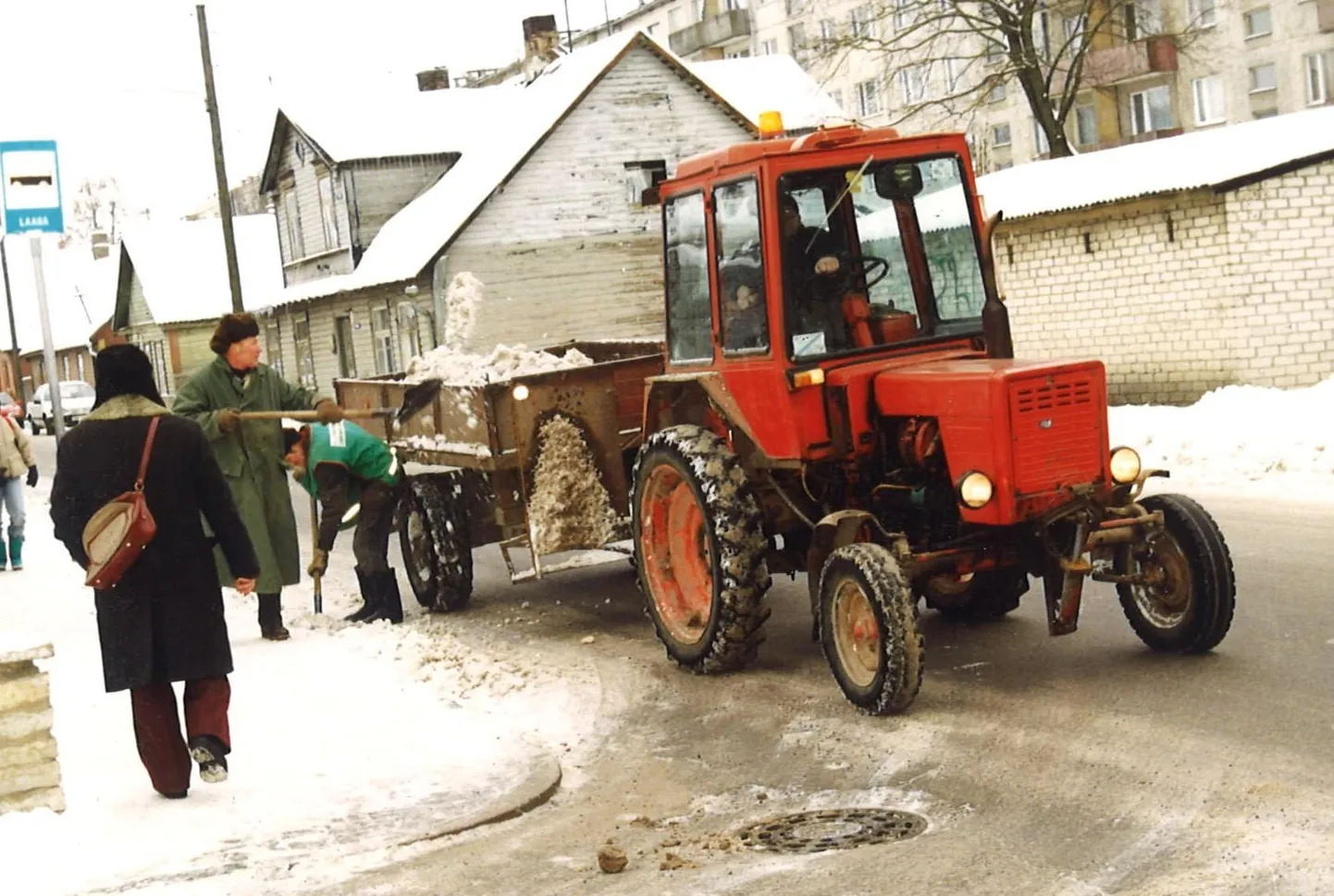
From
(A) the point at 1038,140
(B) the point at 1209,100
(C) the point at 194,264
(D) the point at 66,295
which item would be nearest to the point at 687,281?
(B) the point at 1209,100

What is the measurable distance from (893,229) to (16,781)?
457 cm

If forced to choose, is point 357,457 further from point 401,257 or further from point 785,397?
point 401,257

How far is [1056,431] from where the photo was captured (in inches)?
289

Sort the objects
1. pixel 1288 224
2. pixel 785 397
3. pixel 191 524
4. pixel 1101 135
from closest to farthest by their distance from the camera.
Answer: pixel 191 524
pixel 785 397
pixel 1288 224
pixel 1101 135

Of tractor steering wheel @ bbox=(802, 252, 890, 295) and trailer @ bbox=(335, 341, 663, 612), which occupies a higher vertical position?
tractor steering wheel @ bbox=(802, 252, 890, 295)

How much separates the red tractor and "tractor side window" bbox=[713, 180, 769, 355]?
0.01m

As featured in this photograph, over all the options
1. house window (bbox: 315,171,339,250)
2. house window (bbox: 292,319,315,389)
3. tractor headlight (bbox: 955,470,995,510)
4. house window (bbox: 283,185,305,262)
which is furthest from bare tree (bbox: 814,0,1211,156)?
tractor headlight (bbox: 955,470,995,510)

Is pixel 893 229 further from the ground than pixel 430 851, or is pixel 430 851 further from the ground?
pixel 893 229

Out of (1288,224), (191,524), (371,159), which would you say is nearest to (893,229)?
(191,524)

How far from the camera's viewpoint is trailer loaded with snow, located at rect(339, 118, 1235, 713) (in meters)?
7.37

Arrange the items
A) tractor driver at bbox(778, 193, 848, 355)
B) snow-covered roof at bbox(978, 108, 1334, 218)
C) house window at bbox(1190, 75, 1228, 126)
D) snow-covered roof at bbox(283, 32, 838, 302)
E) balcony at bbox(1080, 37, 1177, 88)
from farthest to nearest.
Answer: house window at bbox(1190, 75, 1228, 126) < balcony at bbox(1080, 37, 1177, 88) < snow-covered roof at bbox(283, 32, 838, 302) < snow-covered roof at bbox(978, 108, 1334, 218) < tractor driver at bbox(778, 193, 848, 355)

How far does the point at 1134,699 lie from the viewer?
730 cm

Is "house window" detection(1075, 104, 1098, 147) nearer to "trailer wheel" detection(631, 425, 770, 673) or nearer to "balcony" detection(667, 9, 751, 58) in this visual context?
"balcony" detection(667, 9, 751, 58)

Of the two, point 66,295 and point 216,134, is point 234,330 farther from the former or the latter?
point 66,295
